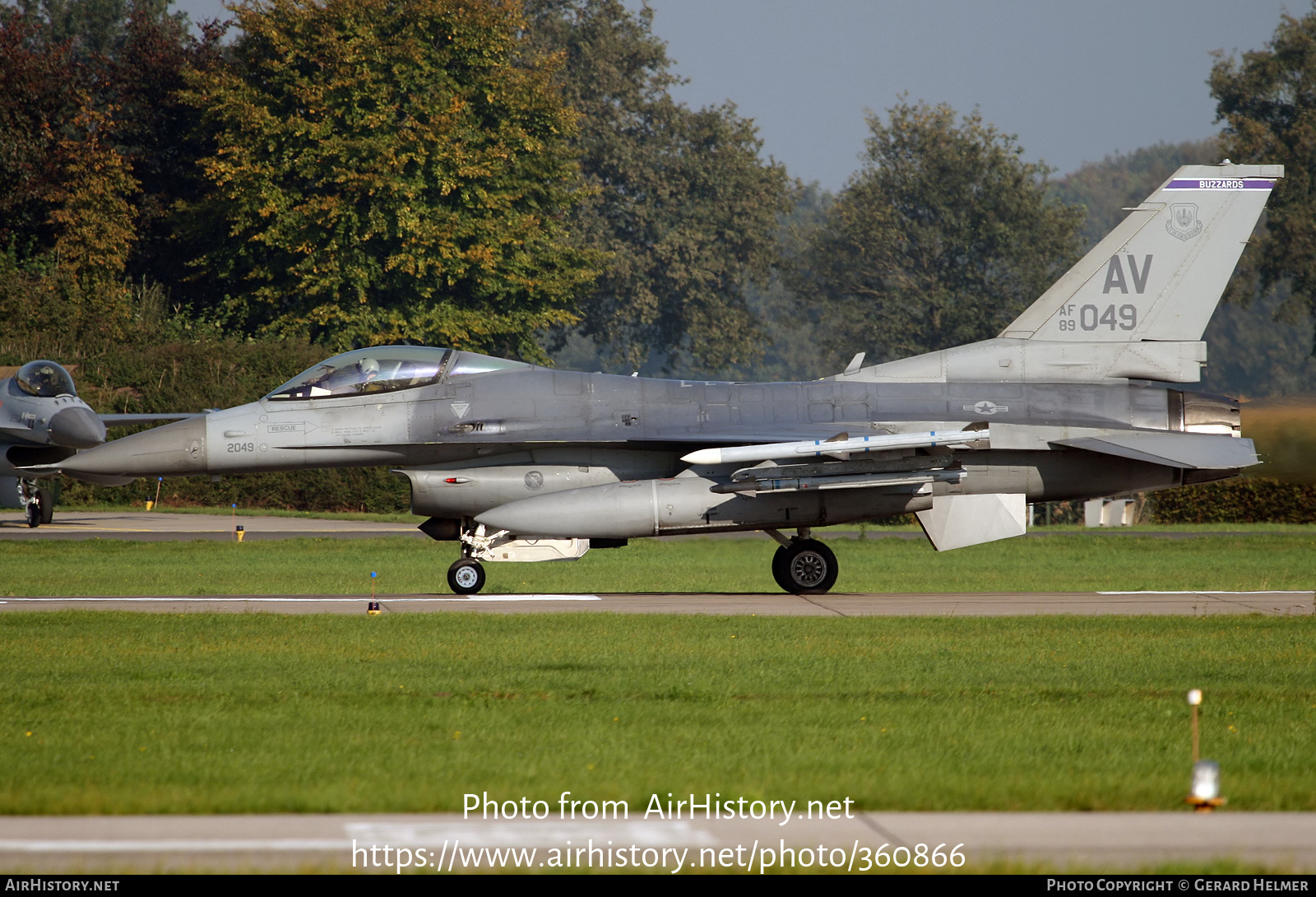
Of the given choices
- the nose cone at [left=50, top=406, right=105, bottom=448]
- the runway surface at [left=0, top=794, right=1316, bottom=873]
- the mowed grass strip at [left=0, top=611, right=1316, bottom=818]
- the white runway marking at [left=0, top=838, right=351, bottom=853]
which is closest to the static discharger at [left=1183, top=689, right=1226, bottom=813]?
the runway surface at [left=0, top=794, right=1316, bottom=873]

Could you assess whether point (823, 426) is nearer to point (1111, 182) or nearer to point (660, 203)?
point (660, 203)

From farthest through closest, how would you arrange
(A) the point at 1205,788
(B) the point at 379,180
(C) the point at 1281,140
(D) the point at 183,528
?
(C) the point at 1281,140
(B) the point at 379,180
(D) the point at 183,528
(A) the point at 1205,788

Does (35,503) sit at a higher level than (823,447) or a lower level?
lower

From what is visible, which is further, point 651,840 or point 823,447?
point 823,447

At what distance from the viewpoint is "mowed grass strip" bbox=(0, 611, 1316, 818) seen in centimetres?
681

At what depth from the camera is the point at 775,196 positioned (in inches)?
3012

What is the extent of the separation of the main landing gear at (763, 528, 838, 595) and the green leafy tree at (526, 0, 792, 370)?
177 ft

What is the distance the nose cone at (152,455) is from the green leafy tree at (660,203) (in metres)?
54.6

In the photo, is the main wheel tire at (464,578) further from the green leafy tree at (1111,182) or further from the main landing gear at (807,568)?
the green leafy tree at (1111,182)

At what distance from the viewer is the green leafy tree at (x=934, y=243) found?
73938 mm

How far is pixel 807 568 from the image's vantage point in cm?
1794

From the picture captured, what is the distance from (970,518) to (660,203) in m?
60.5

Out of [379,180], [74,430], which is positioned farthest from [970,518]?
Result: [379,180]

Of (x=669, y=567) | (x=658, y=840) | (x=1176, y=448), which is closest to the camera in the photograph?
(x=658, y=840)
